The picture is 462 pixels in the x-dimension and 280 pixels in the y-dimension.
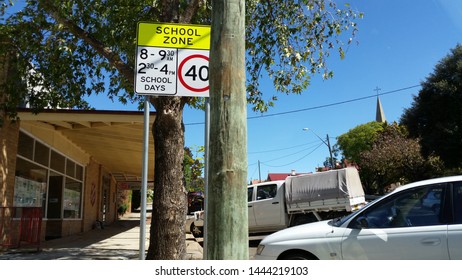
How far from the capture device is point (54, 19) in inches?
362

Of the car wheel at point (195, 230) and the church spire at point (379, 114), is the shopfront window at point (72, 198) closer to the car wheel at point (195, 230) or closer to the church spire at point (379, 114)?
the car wheel at point (195, 230)

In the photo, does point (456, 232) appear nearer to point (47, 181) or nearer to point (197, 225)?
point (47, 181)

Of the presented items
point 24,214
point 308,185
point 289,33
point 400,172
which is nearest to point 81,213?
point 24,214

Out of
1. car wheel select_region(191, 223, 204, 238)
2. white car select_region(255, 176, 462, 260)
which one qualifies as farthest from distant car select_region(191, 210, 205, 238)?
white car select_region(255, 176, 462, 260)

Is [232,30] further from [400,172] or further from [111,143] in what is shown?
[400,172]

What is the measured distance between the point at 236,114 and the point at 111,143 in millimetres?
13356

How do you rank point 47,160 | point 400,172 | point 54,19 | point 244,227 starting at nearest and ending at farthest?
point 244,227 < point 54,19 < point 47,160 < point 400,172

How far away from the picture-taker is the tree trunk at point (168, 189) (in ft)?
22.7

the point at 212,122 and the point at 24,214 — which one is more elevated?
the point at 212,122

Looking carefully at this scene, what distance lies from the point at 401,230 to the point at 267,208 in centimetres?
991

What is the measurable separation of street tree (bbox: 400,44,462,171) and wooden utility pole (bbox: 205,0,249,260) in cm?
2118

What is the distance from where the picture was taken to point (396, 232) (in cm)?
549

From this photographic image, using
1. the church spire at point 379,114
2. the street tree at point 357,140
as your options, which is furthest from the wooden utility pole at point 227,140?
the church spire at point 379,114

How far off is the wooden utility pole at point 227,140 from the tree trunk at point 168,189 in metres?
3.70
